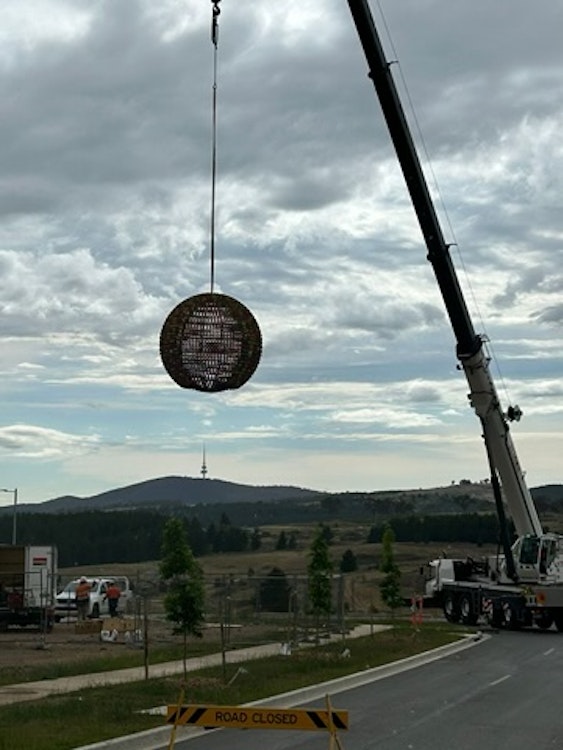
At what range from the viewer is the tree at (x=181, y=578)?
21.9 metres

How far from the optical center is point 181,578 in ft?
73.1

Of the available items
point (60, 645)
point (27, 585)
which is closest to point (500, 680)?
point (60, 645)

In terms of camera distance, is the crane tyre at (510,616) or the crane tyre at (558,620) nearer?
the crane tyre at (558,620)

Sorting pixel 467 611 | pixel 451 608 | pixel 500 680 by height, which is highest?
pixel 451 608

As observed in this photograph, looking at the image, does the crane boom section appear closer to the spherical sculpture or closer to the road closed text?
the spherical sculpture

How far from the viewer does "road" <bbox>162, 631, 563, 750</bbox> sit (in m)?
15.0

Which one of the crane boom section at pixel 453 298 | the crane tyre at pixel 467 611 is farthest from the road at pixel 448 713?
the crane tyre at pixel 467 611

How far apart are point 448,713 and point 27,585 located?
2441 cm

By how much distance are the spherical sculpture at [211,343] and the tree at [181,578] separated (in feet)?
27.7

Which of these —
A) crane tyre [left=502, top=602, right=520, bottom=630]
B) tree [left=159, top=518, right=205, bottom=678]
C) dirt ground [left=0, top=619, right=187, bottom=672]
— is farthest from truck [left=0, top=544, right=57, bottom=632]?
crane tyre [left=502, top=602, right=520, bottom=630]

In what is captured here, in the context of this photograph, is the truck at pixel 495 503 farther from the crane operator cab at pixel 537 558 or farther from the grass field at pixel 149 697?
the grass field at pixel 149 697

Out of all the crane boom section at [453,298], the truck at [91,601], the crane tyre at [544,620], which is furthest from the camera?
the truck at [91,601]

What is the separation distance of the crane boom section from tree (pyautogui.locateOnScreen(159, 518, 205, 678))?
13.0m

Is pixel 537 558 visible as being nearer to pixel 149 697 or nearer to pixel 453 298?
pixel 453 298
